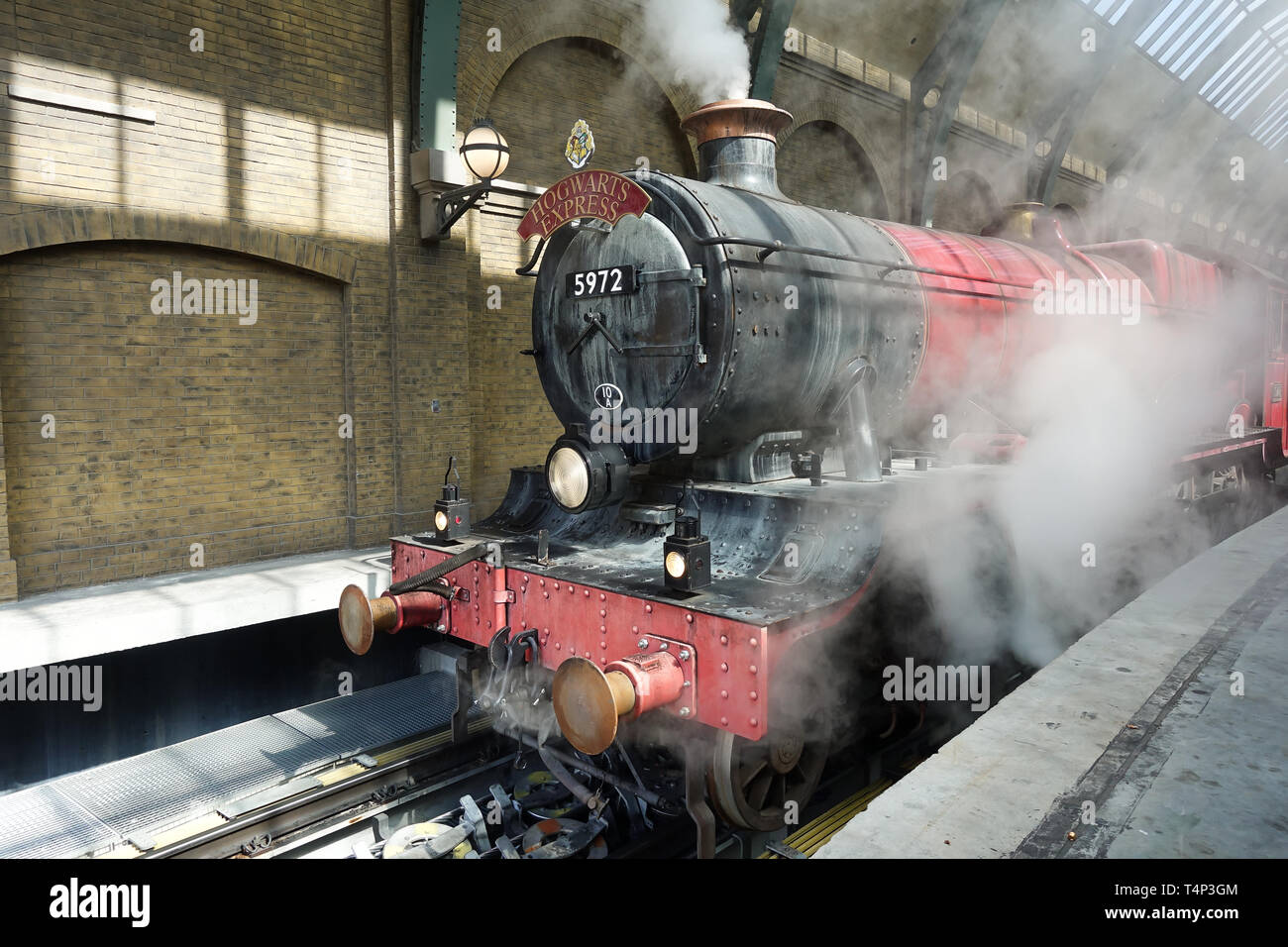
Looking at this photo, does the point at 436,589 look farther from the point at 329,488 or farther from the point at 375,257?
the point at 375,257

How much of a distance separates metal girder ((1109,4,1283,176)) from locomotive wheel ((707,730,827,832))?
14.7 m

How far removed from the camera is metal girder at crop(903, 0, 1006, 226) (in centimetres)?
1219

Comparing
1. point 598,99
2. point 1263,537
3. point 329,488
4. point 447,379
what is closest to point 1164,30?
point 598,99

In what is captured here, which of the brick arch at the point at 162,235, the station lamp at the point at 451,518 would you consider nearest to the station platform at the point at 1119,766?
the station lamp at the point at 451,518

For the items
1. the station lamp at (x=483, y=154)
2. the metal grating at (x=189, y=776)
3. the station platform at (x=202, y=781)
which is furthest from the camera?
the station lamp at (x=483, y=154)

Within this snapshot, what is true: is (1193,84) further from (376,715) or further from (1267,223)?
(376,715)

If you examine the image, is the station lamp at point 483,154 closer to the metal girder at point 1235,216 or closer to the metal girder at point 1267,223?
the metal girder at point 1235,216

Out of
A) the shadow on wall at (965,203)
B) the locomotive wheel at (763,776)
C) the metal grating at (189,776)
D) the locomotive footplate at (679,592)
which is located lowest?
the metal grating at (189,776)

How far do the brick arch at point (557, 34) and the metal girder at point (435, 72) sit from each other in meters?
0.29

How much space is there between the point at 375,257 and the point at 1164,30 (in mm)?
14183

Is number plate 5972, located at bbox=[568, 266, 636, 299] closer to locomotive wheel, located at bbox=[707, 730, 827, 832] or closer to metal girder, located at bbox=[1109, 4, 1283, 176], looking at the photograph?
locomotive wheel, located at bbox=[707, 730, 827, 832]

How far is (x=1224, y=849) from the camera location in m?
2.21

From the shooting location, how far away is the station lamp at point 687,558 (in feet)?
9.86

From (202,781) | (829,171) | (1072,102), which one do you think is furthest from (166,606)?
(1072,102)
